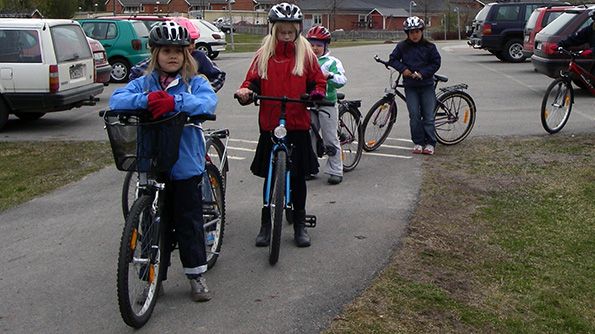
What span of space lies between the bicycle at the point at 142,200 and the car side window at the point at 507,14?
22.3 metres

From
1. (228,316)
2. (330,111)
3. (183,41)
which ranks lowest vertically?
(228,316)

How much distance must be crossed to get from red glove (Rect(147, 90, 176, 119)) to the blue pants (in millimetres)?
5639

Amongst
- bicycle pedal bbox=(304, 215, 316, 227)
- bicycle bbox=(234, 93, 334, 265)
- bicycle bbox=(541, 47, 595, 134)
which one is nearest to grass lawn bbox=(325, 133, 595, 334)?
bicycle pedal bbox=(304, 215, 316, 227)

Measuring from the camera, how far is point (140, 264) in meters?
4.33

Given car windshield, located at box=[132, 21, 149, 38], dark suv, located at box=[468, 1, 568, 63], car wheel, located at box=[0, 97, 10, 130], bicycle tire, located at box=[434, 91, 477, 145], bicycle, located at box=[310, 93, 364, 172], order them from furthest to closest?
dark suv, located at box=[468, 1, 568, 63], car windshield, located at box=[132, 21, 149, 38], car wheel, located at box=[0, 97, 10, 130], bicycle tire, located at box=[434, 91, 477, 145], bicycle, located at box=[310, 93, 364, 172]

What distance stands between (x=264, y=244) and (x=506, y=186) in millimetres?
3068

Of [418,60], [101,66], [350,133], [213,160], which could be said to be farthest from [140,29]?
[213,160]

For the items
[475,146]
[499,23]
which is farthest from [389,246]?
[499,23]

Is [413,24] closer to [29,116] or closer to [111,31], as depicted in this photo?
[29,116]

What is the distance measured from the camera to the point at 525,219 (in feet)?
21.6

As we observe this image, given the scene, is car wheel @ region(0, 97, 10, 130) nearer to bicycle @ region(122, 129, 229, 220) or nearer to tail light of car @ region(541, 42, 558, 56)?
bicycle @ region(122, 129, 229, 220)

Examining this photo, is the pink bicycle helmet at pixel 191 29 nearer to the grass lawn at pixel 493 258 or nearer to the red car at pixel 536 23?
the grass lawn at pixel 493 258

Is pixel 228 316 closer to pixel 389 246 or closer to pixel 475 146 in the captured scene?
pixel 389 246

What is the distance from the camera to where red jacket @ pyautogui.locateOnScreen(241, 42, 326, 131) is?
5.66m
